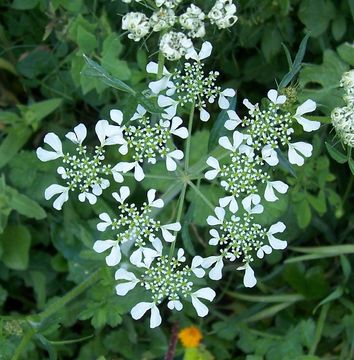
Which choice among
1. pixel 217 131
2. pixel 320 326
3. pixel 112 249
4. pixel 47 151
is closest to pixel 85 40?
pixel 47 151

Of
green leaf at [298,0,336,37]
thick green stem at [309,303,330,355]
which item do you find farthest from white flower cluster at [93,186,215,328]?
green leaf at [298,0,336,37]

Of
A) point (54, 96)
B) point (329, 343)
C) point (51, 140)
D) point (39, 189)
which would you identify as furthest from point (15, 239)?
point (329, 343)

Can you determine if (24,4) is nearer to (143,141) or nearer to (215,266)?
(143,141)

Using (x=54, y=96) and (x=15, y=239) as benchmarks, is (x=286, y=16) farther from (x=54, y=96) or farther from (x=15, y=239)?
(x=15, y=239)

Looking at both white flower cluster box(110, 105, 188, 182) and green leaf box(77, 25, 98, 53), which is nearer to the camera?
white flower cluster box(110, 105, 188, 182)

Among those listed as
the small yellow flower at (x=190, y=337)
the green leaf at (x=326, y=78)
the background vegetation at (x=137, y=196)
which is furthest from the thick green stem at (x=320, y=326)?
the green leaf at (x=326, y=78)

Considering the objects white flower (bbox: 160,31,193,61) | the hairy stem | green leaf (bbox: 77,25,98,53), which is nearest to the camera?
white flower (bbox: 160,31,193,61)

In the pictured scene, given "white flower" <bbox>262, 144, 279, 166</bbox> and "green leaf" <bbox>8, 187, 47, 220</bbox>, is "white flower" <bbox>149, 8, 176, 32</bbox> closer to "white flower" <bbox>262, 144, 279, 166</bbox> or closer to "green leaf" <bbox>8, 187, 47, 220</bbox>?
"white flower" <bbox>262, 144, 279, 166</bbox>
